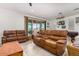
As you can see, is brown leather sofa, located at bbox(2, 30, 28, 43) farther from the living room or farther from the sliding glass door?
the sliding glass door

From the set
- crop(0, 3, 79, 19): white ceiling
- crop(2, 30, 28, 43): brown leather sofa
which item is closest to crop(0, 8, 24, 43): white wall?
crop(2, 30, 28, 43): brown leather sofa

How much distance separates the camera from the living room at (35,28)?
11.8 feet

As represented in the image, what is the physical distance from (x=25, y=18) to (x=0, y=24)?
2417 millimetres

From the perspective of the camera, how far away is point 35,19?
8.20m

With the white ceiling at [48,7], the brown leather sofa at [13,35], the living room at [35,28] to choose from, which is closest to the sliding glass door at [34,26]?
the living room at [35,28]

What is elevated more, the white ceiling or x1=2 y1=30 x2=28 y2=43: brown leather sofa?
the white ceiling

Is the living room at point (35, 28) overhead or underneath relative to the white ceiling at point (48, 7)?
underneath

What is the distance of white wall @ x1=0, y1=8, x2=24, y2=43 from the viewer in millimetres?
5469

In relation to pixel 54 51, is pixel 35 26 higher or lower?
higher

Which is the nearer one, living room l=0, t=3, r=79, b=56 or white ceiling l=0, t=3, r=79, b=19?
living room l=0, t=3, r=79, b=56

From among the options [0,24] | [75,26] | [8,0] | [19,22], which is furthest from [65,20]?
[0,24]

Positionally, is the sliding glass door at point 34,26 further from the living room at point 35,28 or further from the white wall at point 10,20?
the white wall at point 10,20

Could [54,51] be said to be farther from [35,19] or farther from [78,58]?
[35,19]

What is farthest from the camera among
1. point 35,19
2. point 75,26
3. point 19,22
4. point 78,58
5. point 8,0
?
point 35,19
